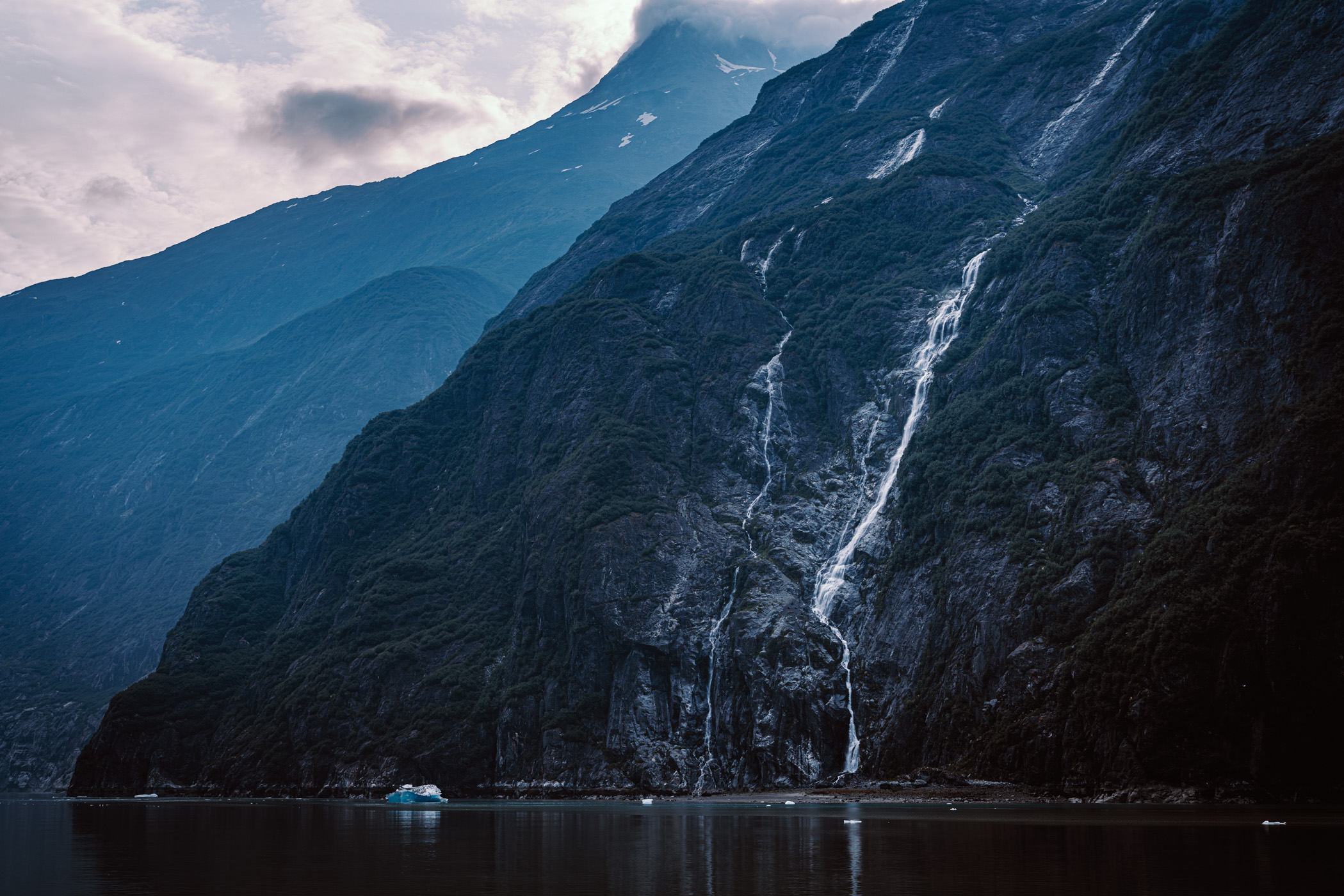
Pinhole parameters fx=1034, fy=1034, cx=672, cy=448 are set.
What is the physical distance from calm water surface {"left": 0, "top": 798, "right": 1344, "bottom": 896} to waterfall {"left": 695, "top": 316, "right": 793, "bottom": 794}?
31124 millimetres

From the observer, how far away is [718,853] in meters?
43.6

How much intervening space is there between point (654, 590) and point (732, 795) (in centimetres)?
2793

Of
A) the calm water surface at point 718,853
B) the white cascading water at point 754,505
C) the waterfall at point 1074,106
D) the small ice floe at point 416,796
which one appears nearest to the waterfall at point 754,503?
the white cascading water at point 754,505

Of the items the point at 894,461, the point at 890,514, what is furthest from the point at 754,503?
the point at 890,514

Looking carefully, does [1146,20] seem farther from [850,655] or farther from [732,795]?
[732,795]

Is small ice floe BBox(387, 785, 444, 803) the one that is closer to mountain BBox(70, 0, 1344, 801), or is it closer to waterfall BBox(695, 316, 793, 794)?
mountain BBox(70, 0, 1344, 801)

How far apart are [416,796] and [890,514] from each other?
191 feet

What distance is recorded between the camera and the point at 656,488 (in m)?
132

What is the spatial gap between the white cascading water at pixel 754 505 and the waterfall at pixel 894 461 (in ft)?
32.7

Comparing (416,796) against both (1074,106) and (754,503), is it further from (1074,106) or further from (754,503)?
(1074,106)

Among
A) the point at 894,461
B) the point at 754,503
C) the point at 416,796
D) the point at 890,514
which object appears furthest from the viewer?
the point at 754,503

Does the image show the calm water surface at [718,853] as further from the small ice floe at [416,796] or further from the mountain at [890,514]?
the small ice floe at [416,796]

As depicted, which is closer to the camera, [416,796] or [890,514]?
[416,796]

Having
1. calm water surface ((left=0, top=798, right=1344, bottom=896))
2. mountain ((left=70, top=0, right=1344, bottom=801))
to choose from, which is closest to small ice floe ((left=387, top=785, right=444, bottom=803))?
mountain ((left=70, top=0, right=1344, bottom=801))
